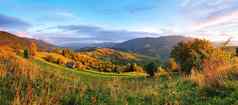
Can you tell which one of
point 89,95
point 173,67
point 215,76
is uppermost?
point 215,76

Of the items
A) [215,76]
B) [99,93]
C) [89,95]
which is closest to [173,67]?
[215,76]

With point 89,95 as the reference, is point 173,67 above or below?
below

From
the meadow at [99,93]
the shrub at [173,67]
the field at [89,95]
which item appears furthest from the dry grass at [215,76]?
the shrub at [173,67]

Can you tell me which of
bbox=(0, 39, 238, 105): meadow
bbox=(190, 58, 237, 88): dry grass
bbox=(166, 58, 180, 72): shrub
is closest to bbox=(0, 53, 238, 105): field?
bbox=(0, 39, 238, 105): meadow

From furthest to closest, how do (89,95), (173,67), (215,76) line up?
1. (173,67)
2. (215,76)
3. (89,95)

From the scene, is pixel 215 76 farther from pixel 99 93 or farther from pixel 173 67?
pixel 173 67

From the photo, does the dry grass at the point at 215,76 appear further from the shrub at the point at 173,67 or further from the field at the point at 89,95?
the shrub at the point at 173,67

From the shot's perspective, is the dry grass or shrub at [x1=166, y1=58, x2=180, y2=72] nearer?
the dry grass

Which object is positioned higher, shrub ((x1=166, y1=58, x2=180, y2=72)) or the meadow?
the meadow

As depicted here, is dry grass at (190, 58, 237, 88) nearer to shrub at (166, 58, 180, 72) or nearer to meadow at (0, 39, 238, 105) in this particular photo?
meadow at (0, 39, 238, 105)

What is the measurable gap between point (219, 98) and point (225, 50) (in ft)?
20.6

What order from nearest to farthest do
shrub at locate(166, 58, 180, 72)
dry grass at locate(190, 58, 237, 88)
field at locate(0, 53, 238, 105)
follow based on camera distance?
field at locate(0, 53, 238, 105)
dry grass at locate(190, 58, 237, 88)
shrub at locate(166, 58, 180, 72)

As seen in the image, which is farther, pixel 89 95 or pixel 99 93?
pixel 99 93

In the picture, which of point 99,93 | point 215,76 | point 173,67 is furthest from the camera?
point 173,67
